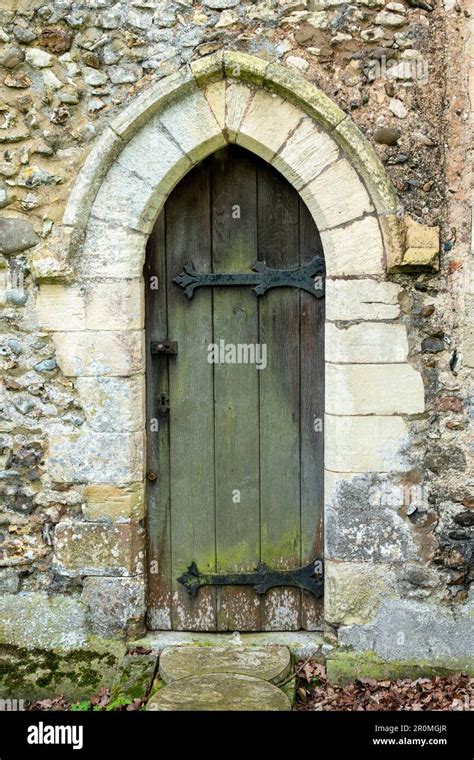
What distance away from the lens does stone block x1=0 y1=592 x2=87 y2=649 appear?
3.99m

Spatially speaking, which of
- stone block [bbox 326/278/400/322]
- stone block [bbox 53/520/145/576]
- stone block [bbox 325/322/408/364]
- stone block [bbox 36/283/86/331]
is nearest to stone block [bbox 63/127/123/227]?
stone block [bbox 36/283/86/331]

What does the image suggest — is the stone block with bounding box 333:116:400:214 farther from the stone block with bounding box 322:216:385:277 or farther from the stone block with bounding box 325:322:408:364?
the stone block with bounding box 325:322:408:364

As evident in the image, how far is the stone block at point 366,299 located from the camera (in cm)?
378

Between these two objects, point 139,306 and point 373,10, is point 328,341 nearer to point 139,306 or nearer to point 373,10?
point 139,306

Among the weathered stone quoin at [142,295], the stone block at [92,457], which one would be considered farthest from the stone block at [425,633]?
the stone block at [92,457]

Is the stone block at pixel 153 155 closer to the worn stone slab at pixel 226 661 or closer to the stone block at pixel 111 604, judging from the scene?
the stone block at pixel 111 604

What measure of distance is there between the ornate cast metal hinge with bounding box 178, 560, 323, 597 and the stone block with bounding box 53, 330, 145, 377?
1.15 meters

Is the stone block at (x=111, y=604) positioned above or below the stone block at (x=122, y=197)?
below

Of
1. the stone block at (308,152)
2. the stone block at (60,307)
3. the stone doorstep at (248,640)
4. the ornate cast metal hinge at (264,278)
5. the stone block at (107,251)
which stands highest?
the stone block at (308,152)

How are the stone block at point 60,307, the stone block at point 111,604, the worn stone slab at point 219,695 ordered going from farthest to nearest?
the stone block at point 111,604 < the stone block at point 60,307 < the worn stone slab at point 219,695

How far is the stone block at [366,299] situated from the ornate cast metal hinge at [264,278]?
216 millimetres

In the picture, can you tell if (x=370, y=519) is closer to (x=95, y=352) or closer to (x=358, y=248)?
(x=358, y=248)

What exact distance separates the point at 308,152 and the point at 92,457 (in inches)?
71.4
